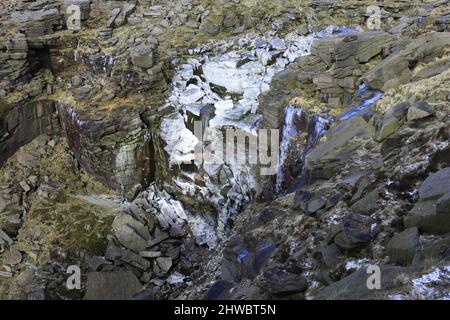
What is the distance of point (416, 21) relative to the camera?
42.1ft

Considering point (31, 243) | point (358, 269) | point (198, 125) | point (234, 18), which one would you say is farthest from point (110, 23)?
point (358, 269)

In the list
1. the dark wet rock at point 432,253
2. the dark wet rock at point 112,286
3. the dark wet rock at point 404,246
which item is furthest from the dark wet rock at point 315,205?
the dark wet rock at point 112,286

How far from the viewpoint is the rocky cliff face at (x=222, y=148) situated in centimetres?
652

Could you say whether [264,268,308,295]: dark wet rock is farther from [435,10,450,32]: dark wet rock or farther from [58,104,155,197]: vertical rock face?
[58,104,155,197]: vertical rock face

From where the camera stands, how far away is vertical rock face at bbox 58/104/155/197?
1481 centimetres

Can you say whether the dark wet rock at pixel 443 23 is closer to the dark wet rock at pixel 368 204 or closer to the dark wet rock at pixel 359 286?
the dark wet rock at pixel 368 204

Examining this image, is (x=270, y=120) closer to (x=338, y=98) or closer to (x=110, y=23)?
(x=338, y=98)

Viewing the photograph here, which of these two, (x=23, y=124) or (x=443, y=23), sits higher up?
(x=443, y=23)

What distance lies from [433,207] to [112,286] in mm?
8167

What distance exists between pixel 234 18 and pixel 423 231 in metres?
13.2

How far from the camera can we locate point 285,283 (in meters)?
6.05

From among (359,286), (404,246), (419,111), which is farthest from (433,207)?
(419,111)

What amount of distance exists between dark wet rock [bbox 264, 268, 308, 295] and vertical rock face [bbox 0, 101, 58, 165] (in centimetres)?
1258

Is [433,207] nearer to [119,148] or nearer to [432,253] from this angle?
[432,253]
